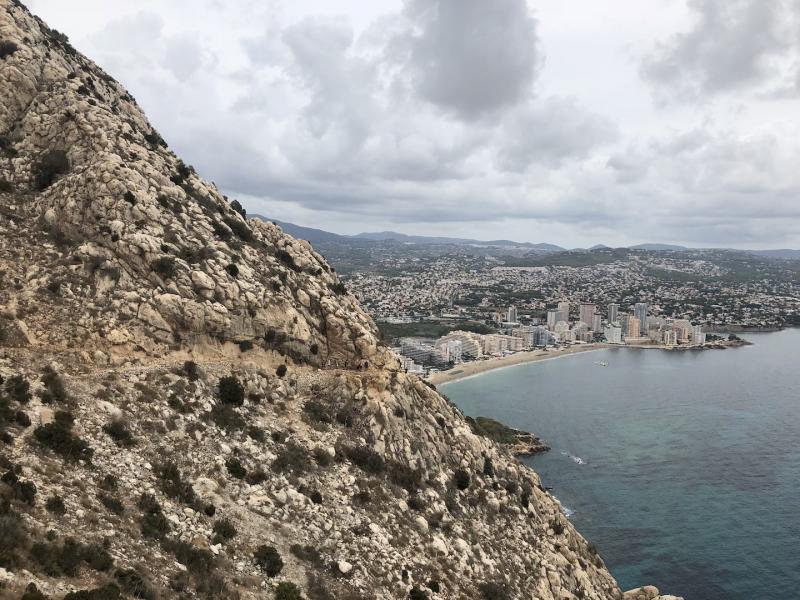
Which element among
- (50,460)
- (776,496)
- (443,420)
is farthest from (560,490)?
(50,460)

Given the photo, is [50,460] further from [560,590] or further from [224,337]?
[560,590]

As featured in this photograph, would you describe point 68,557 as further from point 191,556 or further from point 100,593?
point 191,556

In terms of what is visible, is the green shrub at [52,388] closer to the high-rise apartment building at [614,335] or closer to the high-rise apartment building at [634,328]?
the high-rise apartment building at [614,335]

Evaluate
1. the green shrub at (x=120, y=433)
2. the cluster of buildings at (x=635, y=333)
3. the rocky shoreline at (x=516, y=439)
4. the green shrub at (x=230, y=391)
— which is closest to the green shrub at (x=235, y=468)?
the green shrub at (x=120, y=433)

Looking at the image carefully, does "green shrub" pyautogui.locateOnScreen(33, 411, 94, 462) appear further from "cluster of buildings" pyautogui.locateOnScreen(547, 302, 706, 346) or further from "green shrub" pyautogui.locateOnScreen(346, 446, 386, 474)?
"cluster of buildings" pyautogui.locateOnScreen(547, 302, 706, 346)

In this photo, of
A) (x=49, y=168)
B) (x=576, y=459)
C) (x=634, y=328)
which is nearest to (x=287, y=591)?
(x=49, y=168)

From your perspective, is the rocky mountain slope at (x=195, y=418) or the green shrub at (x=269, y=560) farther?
the green shrub at (x=269, y=560)
